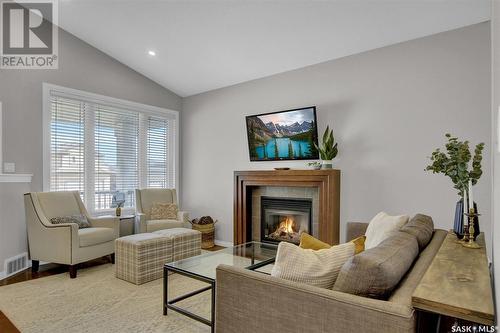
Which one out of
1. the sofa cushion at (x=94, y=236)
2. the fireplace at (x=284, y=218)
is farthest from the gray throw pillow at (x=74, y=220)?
the fireplace at (x=284, y=218)

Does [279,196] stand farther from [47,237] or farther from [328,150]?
[47,237]

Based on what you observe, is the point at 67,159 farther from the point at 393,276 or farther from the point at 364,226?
the point at 393,276

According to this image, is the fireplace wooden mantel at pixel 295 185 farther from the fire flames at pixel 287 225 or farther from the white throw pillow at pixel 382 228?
the white throw pillow at pixel 382 228

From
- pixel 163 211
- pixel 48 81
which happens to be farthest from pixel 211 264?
pixel 48 81

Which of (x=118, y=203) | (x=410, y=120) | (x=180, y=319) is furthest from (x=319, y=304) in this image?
(x=118, y=203)

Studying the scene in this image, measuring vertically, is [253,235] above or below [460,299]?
below

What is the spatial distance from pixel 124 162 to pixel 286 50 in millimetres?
3161

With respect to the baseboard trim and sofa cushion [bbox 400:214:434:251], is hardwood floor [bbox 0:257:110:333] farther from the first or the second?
sofa cushion [bbox 400:214:434:251]

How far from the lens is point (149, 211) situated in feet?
16.4

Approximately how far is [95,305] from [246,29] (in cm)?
325

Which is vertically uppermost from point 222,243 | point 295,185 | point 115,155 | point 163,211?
point 115,155

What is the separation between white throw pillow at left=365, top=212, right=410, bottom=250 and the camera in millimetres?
2133

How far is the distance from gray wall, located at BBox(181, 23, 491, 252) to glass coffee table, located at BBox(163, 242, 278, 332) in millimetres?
1296

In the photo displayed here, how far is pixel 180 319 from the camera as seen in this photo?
8.23ft
